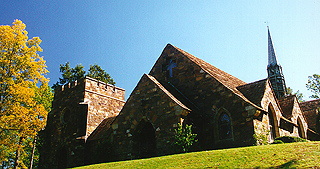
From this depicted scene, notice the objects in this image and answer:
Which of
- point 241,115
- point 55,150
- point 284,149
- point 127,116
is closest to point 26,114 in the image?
point 55,150

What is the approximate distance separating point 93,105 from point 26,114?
5601mm

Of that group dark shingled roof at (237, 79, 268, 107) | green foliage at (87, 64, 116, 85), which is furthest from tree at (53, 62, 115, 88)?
dark shingled roof at (237, 79, 268, 107)

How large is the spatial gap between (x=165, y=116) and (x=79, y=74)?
33247 millimetres

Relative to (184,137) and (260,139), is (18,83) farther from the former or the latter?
(260,139)

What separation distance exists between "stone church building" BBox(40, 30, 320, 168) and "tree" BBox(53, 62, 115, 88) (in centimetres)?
2143

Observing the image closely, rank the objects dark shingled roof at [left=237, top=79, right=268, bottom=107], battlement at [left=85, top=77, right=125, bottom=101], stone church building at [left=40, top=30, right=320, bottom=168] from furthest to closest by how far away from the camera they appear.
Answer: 1. battlement at [left=85, top=77, right=125, bottom=101]
2. dark shingled roof at [left=237, top=79, right=268, bottom=107]
3. stone church building at [left=40, top=30, right=320, bottom=168]

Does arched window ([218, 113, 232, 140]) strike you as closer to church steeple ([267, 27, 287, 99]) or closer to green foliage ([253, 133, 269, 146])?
green foliage ([253, 133, 269, 146])

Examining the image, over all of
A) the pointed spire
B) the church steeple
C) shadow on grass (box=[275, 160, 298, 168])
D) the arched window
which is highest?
the pointed spire

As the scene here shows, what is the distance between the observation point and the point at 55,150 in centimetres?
2461

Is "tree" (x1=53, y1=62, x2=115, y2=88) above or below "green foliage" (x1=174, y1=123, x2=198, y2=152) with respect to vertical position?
above

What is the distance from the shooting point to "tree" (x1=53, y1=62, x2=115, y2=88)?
47.3 meters

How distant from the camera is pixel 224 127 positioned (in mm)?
17609

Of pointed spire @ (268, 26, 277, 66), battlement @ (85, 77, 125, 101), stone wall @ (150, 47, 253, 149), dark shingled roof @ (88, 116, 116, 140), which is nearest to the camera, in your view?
stone wall @ (150, 47, 253, 149)

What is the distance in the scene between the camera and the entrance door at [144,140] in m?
18.0
